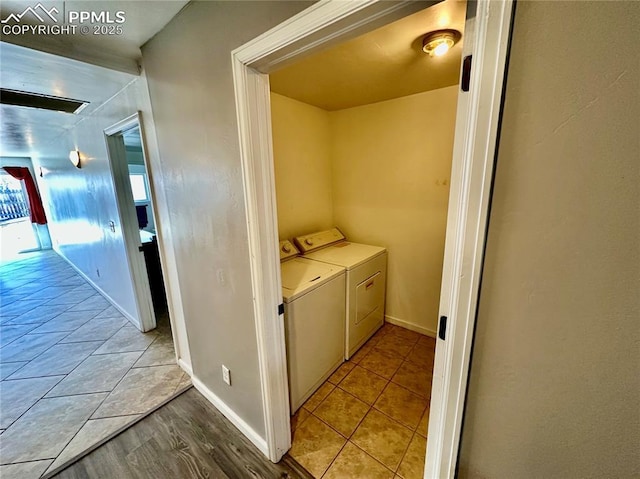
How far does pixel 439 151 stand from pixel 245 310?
2.00 m

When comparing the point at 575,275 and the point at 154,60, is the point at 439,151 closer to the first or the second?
the point at 575,275

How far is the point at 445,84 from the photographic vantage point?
2014mm

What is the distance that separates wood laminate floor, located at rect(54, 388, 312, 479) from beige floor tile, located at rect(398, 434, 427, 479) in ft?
1.75

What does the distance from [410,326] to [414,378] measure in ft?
2.23

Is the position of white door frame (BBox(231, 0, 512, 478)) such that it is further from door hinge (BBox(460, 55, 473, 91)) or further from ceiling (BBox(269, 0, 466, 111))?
ceiling (BBox(269, 0, 466, 111))

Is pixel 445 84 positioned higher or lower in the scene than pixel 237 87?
higher

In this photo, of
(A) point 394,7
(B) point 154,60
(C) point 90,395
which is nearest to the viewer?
(A) point 394,7

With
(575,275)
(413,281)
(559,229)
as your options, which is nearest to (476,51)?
(559,229)

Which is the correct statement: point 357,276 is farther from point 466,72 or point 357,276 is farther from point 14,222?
point 14,222

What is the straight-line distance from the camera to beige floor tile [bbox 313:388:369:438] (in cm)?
166

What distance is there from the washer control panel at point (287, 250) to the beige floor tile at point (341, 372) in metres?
1.05

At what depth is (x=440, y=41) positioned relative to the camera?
51.4 inches

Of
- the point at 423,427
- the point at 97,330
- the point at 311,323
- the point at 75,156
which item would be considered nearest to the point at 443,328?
the point at 311,323

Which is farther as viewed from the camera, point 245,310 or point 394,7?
point 245,310
